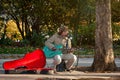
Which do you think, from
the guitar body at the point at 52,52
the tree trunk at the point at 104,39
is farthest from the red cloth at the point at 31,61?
the tree trunk at the point at 104,39

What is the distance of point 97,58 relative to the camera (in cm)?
1300

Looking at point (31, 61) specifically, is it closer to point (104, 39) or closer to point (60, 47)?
point (60, 47)

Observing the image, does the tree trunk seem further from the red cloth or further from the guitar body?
the red cloth

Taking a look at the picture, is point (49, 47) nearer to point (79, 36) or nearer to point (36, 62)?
point (36, 62)

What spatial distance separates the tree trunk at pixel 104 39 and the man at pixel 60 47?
962mm

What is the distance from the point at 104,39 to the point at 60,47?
1.38 metres

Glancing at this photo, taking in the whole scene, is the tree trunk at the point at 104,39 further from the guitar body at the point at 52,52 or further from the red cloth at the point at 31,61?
the red cloth at the point at 31,61

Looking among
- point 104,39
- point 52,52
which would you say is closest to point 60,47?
point 52,52

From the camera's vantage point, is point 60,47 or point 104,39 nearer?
point 60,47

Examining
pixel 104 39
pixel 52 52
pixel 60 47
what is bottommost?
pixel 52 52

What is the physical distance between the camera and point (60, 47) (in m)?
12.4

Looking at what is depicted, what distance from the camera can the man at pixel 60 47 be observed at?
12.1m

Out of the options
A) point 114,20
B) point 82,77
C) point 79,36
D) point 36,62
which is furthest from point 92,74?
point 114,20

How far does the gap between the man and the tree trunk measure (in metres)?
0.96
